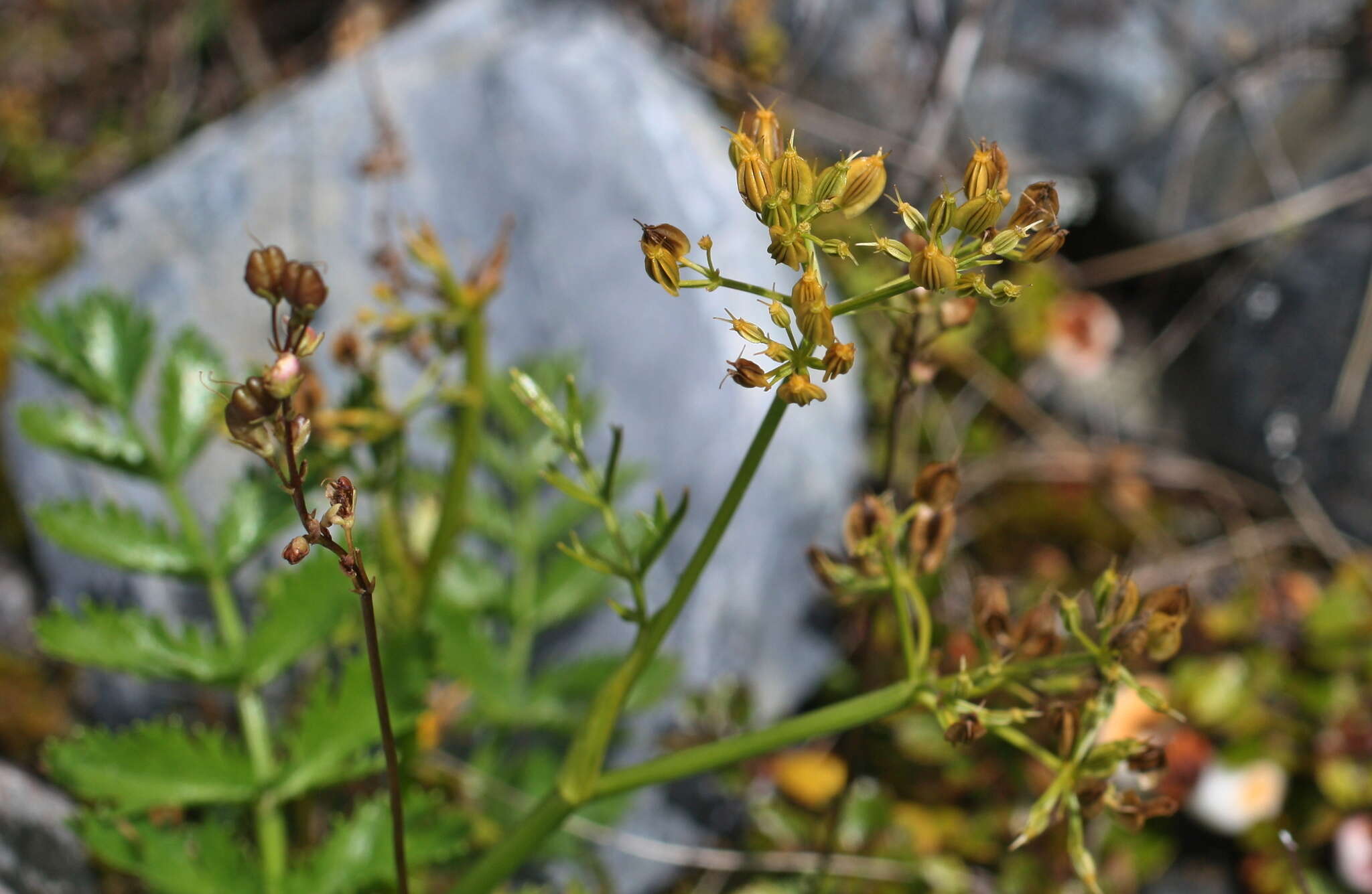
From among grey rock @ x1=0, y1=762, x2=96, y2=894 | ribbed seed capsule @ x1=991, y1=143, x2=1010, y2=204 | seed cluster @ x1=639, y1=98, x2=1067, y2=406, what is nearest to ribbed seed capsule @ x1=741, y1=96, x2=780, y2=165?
seed cluster @ x1=639, y1=98, x2=1067, y2=406

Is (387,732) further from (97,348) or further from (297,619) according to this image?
(97,348)

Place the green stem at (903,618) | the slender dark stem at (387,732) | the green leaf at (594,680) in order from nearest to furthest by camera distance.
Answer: the slender dark stem at (387,732) < the green stem at (903,618) < the green leaf at (594,680)

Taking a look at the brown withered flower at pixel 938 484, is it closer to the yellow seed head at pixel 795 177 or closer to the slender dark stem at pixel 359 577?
the yellow seed head at pixel 795 177

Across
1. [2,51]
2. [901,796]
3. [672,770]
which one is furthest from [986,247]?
[2,51]

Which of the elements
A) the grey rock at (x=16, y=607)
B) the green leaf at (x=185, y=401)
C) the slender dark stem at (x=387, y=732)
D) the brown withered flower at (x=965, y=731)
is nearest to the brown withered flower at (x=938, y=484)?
the brown withered flower at (x=965, y=731)

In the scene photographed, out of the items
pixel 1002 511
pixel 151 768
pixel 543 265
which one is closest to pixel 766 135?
pixel 151 768

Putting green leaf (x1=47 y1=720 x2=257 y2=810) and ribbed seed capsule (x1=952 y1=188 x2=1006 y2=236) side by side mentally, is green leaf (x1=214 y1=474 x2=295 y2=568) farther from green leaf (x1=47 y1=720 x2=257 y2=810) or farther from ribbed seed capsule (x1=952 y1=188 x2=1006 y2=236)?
ribbed seed capsule (x1=952 y1=188 x2=1006 y2=236)
